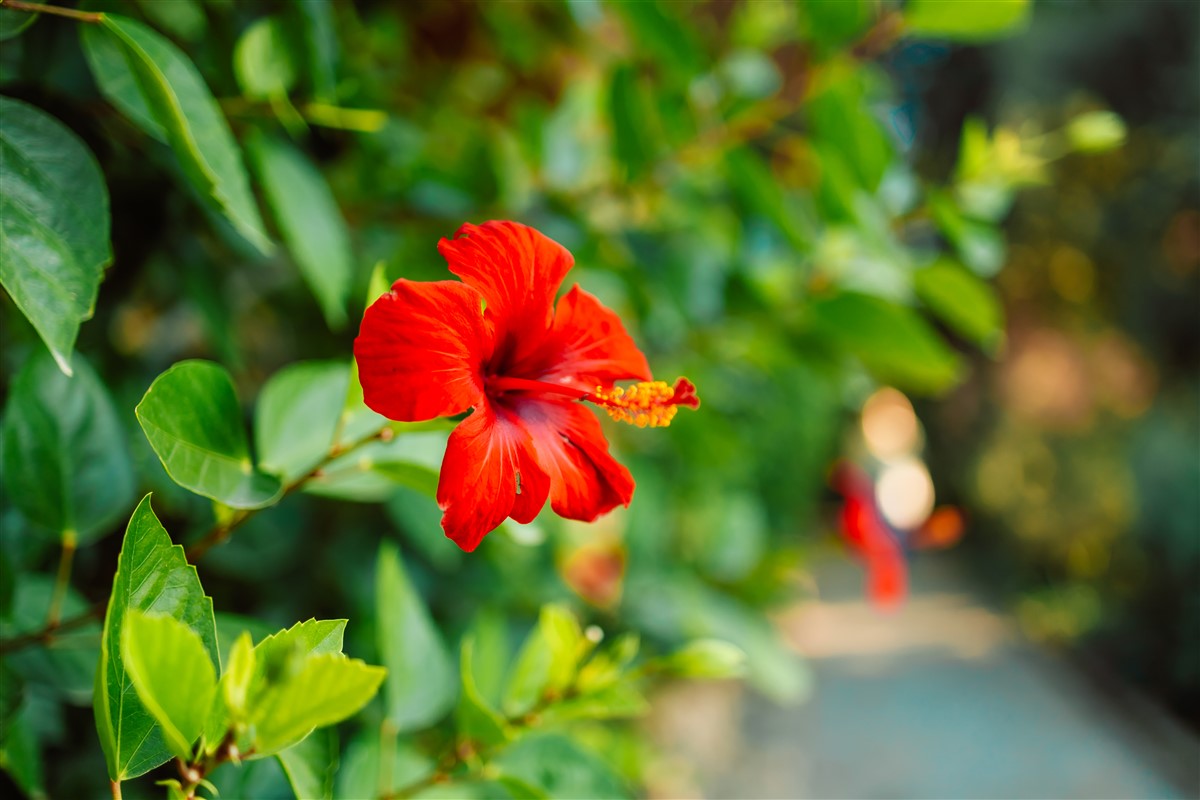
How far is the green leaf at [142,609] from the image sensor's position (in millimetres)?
341

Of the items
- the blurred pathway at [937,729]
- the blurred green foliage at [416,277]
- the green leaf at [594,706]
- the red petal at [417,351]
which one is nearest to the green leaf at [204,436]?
the blurred green foliage at [416,277]

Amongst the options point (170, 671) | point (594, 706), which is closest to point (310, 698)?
point (170, 671)

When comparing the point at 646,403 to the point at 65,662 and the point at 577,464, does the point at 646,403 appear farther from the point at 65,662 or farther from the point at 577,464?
the point at 65,662

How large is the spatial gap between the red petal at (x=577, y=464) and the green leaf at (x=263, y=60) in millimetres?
348

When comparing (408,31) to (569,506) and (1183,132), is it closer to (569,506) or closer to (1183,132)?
(569,506)

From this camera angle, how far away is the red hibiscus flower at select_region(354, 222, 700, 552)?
0.37 m

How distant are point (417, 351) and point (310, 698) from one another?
0.15m

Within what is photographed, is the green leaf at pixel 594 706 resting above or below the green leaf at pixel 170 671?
below

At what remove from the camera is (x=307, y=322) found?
38.7 inches

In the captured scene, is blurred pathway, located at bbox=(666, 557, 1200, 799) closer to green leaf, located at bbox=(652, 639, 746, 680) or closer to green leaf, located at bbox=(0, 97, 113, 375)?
green leaf, located at bbox=(652, 639, 746, 680)

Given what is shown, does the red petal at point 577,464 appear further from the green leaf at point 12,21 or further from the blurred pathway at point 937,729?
the blurred pathway at point 937,729

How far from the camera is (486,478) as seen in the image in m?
0.38

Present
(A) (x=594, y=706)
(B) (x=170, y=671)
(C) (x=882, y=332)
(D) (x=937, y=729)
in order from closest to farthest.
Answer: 1. (B) (x=170, y=671)
2. (A) (x=594, y=706)
3. (C) (x=882, y=332)
4. (D) (x=937, y=729)

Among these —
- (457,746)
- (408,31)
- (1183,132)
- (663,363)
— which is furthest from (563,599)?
(1183,132)
